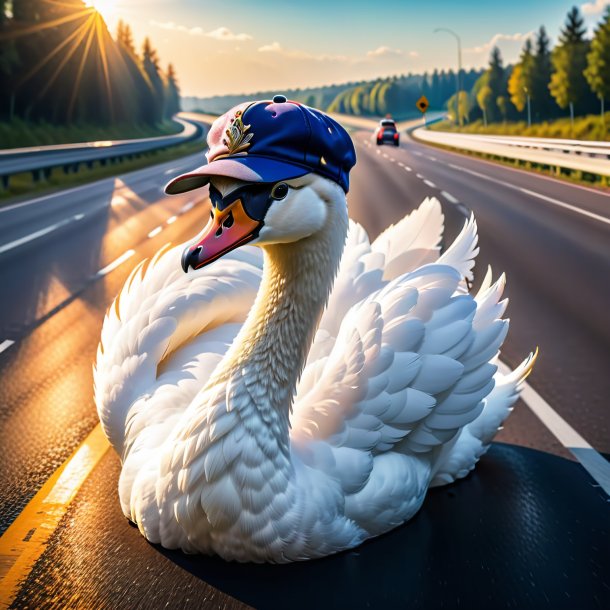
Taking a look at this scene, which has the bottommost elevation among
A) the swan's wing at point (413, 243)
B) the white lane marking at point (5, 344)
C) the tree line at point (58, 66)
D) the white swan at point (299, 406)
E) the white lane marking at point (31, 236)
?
the white lane marking at point (31, 236)

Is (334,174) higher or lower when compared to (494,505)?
higher

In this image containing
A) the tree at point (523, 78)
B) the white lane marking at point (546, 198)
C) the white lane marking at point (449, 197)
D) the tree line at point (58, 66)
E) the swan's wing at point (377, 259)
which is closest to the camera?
the swan's wing at point (377, 259)

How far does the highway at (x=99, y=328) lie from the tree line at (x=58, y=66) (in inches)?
1942

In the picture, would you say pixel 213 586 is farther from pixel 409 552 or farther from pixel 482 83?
pixel 482 83

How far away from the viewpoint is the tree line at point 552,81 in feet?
271

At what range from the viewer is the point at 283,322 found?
11.1 feet

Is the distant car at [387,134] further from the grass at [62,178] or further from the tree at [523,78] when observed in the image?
the tree at [523,78]

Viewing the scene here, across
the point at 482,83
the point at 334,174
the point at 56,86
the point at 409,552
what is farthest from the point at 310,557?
the point at 482,83

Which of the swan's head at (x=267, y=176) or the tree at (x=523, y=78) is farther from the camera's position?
the tree at (x=523, y=78)

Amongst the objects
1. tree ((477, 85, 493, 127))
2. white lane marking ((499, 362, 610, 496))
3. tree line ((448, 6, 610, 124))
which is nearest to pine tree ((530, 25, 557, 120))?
tree line ((448, 6, 610, 124))

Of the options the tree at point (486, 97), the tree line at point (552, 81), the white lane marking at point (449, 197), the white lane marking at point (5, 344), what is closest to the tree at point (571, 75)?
the tree line at point (552, 81)

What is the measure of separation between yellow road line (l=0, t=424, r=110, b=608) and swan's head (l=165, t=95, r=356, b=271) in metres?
1.65

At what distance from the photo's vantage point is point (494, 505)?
4164 mm

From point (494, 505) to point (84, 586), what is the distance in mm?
1897
